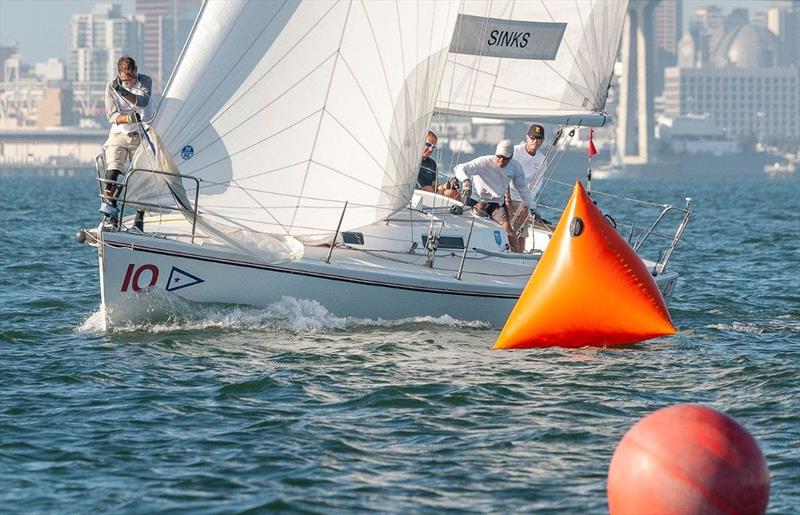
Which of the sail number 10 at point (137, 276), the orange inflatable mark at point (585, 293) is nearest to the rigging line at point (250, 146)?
the sail number 10 at point (137, 276)

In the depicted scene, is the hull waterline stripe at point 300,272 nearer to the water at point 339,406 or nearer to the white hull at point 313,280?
the white hull at point 313,280

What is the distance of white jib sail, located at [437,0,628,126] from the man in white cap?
1.56m

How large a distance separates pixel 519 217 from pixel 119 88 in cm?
391

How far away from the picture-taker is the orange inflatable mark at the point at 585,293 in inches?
443

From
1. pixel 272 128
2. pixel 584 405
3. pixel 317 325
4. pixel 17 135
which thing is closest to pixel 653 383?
pixel 584 405

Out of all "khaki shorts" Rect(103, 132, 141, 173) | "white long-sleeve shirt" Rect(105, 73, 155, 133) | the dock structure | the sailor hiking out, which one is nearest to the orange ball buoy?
the sailor hiking out

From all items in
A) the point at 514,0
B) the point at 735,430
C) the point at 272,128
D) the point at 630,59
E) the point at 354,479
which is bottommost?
the point at 354,479

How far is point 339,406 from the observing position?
932 centimetres

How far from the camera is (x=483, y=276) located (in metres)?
12.7

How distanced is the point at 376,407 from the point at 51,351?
10.6 feet

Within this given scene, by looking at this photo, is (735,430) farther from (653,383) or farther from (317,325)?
(317,325)

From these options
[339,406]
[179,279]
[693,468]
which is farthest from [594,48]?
[693,468]

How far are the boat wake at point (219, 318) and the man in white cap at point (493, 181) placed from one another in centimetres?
194

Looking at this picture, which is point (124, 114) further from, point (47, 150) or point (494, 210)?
point (47, 150)
